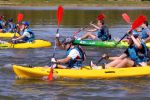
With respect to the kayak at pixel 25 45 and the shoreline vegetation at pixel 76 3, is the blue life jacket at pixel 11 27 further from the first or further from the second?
the shoreline vegetation at pixel 76 3

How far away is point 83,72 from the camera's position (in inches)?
541

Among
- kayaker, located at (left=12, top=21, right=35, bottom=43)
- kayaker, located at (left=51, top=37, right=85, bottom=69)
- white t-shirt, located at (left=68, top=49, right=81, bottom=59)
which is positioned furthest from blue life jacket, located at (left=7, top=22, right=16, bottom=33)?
white t-shirt, located at (left=68, top=49, right=81, bottom=59)

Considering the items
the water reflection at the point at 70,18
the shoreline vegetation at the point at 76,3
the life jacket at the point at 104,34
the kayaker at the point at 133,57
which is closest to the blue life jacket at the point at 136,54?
the kayaker at the point at 133,57

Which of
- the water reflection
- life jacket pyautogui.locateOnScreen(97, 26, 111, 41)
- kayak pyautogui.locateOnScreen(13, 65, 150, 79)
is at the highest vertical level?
the water reflection

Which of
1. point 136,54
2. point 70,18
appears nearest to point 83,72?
point 136,54

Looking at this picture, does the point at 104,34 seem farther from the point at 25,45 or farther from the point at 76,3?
the point at 76,3

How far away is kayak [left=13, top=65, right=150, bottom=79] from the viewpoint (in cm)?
1361

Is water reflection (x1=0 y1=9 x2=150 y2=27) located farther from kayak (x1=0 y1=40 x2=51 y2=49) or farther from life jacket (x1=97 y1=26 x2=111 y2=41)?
kayak (x1=0 y1=40 x2=51 y2=49)

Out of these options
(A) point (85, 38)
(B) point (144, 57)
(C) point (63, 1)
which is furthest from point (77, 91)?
(C) point (63, 1)

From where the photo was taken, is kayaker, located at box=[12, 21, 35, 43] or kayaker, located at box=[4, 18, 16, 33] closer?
kayaker, located at box=[12, 21, 35, 43]

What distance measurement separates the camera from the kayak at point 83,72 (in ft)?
44.7

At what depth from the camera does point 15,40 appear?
69.7 feet

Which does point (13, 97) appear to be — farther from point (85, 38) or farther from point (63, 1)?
point (63, 1)

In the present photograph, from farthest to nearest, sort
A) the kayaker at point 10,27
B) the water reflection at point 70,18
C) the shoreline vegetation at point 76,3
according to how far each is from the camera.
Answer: the shoreline vegetation at point 76,3 → the water reflection at point 70,18 → the kayaker at point 10,27
